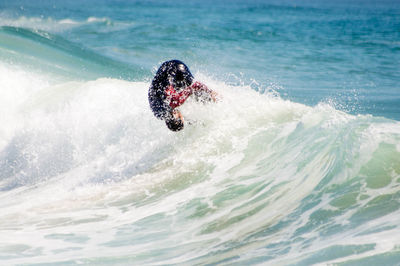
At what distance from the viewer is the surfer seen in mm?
6621

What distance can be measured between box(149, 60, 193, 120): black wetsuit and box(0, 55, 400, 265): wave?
83cm

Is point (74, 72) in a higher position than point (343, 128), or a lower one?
higher

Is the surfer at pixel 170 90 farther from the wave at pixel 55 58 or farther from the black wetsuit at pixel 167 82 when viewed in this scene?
the wave at pixel 55 58

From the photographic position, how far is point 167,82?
21.7 ft

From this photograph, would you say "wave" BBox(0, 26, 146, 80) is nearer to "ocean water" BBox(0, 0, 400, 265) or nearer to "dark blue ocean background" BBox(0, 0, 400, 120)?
"dark blue ocean background" BBox(0, 0, 400, 120)

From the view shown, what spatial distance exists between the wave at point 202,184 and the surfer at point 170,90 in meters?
0.73

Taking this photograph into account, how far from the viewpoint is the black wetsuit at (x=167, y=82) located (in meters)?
6.62

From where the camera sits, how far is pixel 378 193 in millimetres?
5207

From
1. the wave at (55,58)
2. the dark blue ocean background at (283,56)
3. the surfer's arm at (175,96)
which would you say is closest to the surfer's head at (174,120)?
the surfer's arm at (175,96)

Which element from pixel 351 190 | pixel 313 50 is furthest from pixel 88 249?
pixel 313 50

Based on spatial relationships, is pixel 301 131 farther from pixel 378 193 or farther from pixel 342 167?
pixel 378 193

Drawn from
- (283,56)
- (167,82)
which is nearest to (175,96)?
(167,82)

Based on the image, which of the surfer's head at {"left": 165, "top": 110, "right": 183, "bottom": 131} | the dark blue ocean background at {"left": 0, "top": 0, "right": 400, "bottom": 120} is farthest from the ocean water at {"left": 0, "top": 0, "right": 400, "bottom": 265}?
the surfer's head at {"left": 165, "top": 110, "right": 183, "bottom": 131}

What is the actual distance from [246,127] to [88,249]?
136 inches
